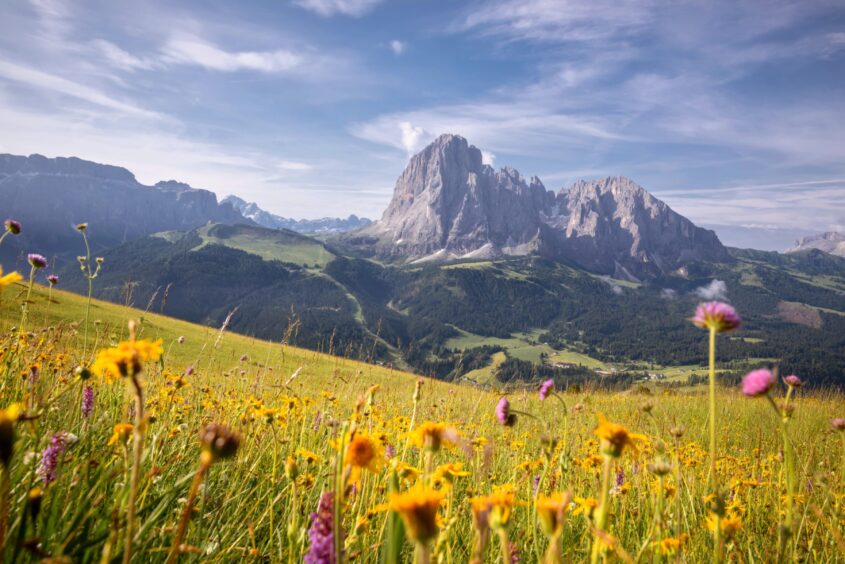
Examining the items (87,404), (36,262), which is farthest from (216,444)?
(36,262)

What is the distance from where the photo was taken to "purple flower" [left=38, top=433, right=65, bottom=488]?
5.52 ft

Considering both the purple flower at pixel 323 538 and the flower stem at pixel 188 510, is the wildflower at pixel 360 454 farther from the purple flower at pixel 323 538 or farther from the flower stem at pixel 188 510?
the flower stem at pixel 188 510

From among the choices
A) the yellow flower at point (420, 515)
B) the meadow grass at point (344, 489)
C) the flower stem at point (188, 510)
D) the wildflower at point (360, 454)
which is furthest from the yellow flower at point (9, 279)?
the yellow flower at point (420, 515)

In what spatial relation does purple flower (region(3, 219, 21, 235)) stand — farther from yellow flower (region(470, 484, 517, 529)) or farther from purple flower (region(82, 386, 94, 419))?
yellow flower (region(470, 484, 517, 529))

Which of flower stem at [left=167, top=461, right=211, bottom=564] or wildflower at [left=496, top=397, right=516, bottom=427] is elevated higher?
flower stem at [left=167, top=461, right=211, bottom=564]

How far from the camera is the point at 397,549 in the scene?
3.22 feet

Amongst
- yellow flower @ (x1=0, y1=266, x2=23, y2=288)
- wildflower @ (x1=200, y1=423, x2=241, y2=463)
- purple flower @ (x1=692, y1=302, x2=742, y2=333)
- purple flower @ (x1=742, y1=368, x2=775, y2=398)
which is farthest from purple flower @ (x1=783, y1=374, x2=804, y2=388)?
yellow flower @ (x1=0, y1=266, x2=23, y2=288)

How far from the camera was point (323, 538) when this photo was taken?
1.36 metres

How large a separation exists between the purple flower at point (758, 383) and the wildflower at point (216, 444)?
4.22ft

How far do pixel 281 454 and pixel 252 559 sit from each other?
1.46 meters

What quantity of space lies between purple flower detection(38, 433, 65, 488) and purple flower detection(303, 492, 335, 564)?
104 centimetres

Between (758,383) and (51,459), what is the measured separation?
7.93 feet

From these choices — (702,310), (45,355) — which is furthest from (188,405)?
(702,310)

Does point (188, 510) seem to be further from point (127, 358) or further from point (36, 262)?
point (36, 262)
